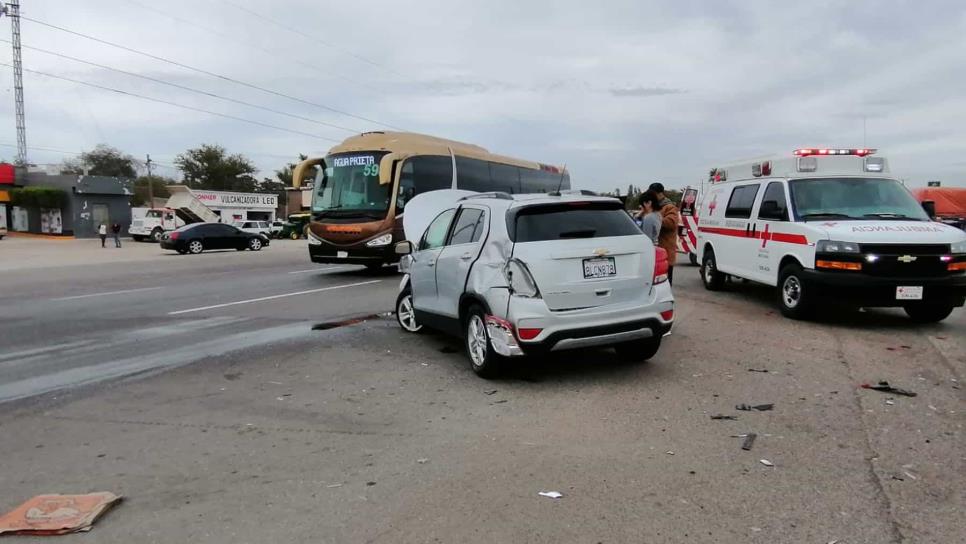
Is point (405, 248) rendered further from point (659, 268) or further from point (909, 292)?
point (909, 292)

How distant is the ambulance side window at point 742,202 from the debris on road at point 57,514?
9475 mm

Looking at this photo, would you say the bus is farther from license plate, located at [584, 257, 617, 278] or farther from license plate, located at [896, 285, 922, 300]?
license plate, located at [896, 285, 922, 300]

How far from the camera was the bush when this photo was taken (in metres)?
48.1

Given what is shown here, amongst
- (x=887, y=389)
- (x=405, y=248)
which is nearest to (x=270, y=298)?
(x=405, y=248)

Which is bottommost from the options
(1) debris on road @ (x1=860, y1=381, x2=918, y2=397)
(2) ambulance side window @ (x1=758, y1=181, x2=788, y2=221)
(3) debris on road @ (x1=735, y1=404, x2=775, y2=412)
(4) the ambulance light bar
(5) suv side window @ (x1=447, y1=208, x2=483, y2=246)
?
(3) debris on road @ (x1=735, y1=404, x2=775, y2=412)

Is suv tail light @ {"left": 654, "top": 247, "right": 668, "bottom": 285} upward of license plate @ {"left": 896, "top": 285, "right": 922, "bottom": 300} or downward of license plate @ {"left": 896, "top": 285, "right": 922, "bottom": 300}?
upward

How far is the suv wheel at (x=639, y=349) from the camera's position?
6.50 m

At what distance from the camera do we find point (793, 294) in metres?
9.00

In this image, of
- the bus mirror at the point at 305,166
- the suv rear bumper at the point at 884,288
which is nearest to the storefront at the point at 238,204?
the bus mirror at the point at 305,166

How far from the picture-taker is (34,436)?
16.0ft

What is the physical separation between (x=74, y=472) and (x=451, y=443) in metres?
2.41

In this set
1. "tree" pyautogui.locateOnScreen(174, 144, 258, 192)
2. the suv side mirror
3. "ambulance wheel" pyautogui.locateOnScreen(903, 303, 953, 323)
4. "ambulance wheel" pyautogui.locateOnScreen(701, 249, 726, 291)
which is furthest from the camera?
"tree" pyautogui.locateOnScreen(174, 144, 258, 192)

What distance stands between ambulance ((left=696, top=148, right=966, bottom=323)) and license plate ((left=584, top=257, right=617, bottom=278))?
3.77 m

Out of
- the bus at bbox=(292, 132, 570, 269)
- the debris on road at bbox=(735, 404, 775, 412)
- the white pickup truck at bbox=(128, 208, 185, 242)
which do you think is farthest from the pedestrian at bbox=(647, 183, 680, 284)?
the white pickup truck at bbox=(128, 208, 185, 242)
